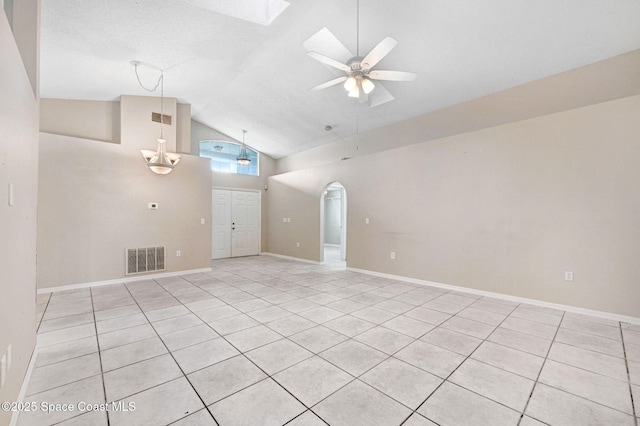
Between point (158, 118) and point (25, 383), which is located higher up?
point (158, 118)

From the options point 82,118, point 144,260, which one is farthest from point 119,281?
point 82,118

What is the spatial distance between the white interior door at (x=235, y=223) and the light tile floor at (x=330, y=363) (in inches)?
159

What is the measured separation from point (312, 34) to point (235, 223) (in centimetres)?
587

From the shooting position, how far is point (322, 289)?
14.9 feet

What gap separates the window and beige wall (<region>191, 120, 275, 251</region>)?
0.56 feet

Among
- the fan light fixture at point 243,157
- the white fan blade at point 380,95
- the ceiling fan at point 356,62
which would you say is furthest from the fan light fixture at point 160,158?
the white fan blade at point 380,95

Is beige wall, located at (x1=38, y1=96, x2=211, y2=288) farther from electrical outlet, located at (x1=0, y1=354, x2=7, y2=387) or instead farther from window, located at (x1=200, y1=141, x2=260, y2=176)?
electrical outlet, located at (x1=0, y1=354, x2=7, y2=387)

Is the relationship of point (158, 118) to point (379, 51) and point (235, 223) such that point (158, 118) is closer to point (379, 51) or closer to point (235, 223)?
point (235, 223)

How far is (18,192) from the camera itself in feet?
5.61

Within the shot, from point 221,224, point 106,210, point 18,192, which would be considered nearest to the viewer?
point 18,192

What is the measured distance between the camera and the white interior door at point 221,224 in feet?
25.8

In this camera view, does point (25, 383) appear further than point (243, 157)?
No

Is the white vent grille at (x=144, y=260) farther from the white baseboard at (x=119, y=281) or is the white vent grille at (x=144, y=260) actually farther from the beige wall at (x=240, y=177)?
the beige wall at (x=240, y=177)

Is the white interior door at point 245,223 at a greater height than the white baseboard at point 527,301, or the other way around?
the white interior door at point 245,223
